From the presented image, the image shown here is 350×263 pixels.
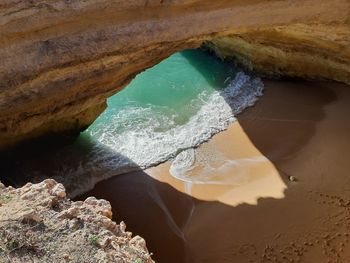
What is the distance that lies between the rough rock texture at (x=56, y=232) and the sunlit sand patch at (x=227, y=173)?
436 centimetres

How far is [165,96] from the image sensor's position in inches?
462

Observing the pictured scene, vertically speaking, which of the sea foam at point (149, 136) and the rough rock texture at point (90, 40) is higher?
the rough rock texture at point (90, 40)

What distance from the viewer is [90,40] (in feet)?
22.7

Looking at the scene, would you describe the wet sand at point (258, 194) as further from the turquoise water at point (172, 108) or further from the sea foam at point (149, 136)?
the turquoise water at point (172, 108)

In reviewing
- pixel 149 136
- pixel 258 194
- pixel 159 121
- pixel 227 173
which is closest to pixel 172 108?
pixel 159 121

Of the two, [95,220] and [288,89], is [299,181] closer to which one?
[288,89]

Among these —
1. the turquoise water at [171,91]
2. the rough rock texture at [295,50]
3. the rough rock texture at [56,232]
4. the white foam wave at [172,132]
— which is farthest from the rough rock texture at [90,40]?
the rough rock texture at [56,232]

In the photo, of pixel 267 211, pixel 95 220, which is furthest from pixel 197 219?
pixel 95 220

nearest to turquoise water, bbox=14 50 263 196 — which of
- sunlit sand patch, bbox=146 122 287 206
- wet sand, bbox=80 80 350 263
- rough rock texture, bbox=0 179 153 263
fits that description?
sunlit sand patch, bbox=146 122 287 206

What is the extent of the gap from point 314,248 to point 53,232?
4633 millimetres

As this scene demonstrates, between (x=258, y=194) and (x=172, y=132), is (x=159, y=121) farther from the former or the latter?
(x=258, y=194)

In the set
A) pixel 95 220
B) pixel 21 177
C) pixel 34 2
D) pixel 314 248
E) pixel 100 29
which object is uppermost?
pixel 34 2

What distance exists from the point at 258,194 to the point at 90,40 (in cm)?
390

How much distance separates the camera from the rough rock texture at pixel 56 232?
3660mm
